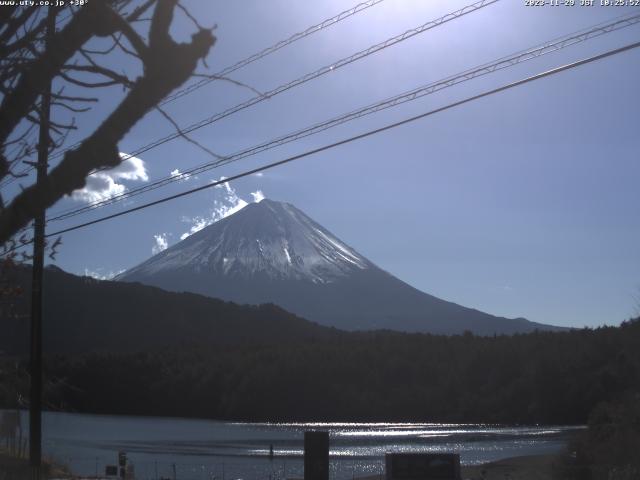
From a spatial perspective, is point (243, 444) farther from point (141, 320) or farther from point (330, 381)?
point (141, 320)

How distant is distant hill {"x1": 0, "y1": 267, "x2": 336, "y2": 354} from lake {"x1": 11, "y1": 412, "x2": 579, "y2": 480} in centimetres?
1690

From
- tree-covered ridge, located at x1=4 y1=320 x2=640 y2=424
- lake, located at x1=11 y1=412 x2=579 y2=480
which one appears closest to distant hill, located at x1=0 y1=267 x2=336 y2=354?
tree-covered ridge, located at x1=4 y1=320 x2=640 y2=424

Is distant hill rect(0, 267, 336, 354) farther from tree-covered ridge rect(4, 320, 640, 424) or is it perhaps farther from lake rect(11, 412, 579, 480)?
lake rect(11, 412, 579, 480)

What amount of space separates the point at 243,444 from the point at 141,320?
2116 inches

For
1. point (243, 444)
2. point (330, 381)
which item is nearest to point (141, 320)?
point (330, 381)

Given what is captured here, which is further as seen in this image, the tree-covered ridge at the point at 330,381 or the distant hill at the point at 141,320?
the distant hill at the point at 141,320

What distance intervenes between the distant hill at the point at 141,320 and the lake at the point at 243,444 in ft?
55.5

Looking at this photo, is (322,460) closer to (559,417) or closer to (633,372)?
(633,372)

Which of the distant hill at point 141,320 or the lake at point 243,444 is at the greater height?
the distant hill at point 141,320

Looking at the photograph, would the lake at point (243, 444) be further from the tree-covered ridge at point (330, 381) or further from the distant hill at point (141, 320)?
the distant hill at point (141, 320)

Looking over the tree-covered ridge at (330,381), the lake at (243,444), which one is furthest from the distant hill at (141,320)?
the lake at (243,444)

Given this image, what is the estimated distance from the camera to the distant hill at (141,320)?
97.4 metres

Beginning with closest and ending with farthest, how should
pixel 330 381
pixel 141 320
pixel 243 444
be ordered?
pixel 243 444, pixel 330 381, pixel 141 320

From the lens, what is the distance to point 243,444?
55.8 meters
